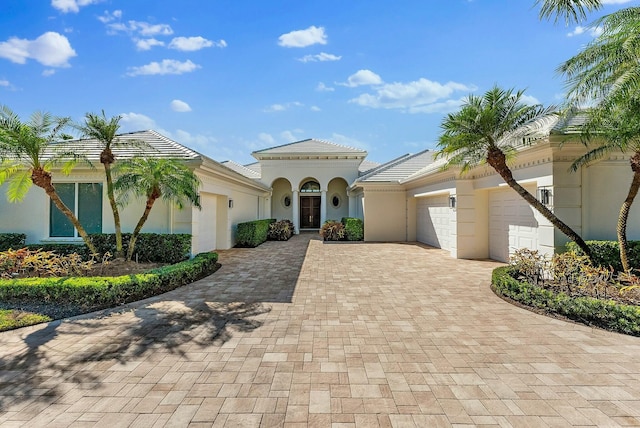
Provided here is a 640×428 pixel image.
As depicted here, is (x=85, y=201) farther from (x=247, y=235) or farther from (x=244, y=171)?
(x=244, y=171)

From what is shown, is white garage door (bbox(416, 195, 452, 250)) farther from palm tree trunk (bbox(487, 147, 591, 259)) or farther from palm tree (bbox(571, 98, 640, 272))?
palm tree (bbox(571, 98, 640, 272))

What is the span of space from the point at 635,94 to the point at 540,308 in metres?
4.02

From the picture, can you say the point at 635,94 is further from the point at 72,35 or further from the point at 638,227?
the point at 72,35

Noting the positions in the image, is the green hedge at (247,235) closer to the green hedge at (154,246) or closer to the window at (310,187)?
the green hedge at (154,246)

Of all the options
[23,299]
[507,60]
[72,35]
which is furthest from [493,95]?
[72,35]

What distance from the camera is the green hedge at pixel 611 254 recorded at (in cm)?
688

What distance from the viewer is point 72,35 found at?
921 cm

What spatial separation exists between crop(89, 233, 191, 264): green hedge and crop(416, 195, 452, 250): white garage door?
33.7 feet

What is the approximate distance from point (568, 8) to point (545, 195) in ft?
13.7

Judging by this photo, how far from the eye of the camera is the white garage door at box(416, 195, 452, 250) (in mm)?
13477

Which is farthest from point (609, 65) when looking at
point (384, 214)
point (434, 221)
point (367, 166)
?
point (367, 166)

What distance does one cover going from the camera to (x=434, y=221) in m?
14.9

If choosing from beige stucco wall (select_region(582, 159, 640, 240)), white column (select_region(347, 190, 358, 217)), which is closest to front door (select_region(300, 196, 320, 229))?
white column (select_region(347, 190, 358, 217))

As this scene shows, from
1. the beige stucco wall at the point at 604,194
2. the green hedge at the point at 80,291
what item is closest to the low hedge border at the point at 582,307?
the beige stucco wall at the point at 604,194
